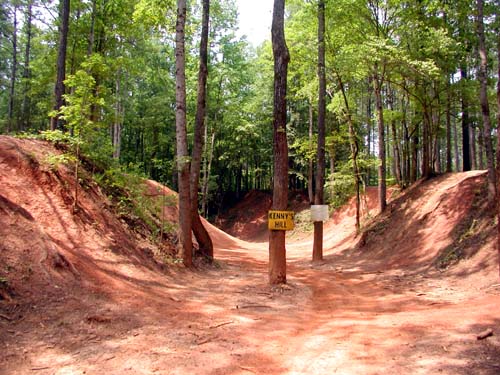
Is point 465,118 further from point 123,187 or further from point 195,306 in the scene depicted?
point 195,306

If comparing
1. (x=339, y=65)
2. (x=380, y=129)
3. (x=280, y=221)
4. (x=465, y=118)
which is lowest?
(x=280, y=221)

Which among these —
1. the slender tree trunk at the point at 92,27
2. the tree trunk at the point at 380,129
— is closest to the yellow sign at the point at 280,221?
the tree trunk at the point at 380,129

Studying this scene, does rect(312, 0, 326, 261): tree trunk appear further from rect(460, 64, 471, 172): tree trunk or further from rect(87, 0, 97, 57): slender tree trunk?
rect(87, 0, 97, 57): slender tree trunk

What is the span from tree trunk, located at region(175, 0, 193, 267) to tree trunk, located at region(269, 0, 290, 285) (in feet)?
8.24

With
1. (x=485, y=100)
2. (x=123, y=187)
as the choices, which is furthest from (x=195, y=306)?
(x=485, y=100)

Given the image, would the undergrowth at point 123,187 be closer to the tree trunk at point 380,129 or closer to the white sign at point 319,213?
the white sign at point 319,213

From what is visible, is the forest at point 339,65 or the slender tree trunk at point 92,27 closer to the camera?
the forest at point 339,65

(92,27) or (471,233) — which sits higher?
(92,27)

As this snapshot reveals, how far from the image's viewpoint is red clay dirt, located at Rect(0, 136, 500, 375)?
4.25 m

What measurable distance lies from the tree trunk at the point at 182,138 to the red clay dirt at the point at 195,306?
2.91 feet

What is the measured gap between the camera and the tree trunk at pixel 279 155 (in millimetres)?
9094

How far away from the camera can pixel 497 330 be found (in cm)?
460

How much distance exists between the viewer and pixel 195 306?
22.7 feet

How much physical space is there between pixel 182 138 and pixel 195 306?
16.5ft
